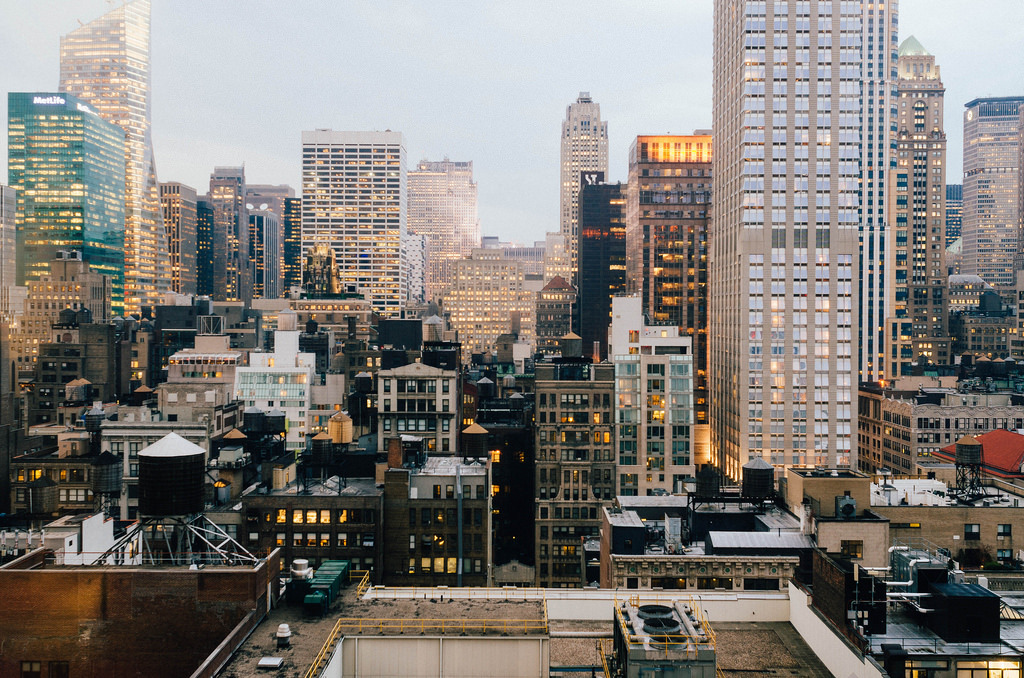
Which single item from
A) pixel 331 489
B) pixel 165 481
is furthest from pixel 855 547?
pixel 165 481

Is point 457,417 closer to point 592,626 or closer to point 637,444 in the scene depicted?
point 637,444

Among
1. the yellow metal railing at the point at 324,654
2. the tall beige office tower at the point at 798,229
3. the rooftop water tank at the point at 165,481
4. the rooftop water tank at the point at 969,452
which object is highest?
the tall beige office tower at the point at 798,229

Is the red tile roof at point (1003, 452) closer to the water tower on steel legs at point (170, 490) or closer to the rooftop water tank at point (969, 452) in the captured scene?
the rooftop water tank at point (969, 452)

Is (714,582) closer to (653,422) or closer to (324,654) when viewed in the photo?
(324,654)

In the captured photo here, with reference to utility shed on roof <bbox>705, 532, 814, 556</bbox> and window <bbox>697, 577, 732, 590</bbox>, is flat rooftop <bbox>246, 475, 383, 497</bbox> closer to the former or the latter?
window <bbox>697, 577, 732, 590</bbox>

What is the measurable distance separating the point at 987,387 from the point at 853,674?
15101 centimetres

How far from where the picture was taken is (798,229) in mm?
140125

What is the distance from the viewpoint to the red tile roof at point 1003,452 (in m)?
109

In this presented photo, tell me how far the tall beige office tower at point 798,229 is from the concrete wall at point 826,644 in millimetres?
93751

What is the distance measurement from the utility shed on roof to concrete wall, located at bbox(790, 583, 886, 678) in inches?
833

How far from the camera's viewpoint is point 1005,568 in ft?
234

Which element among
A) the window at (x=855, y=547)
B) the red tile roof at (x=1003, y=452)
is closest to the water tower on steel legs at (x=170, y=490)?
the window at (x=855, y=547)

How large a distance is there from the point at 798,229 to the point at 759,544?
278 ft

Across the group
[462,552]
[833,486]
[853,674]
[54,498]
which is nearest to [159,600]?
[853,674]
